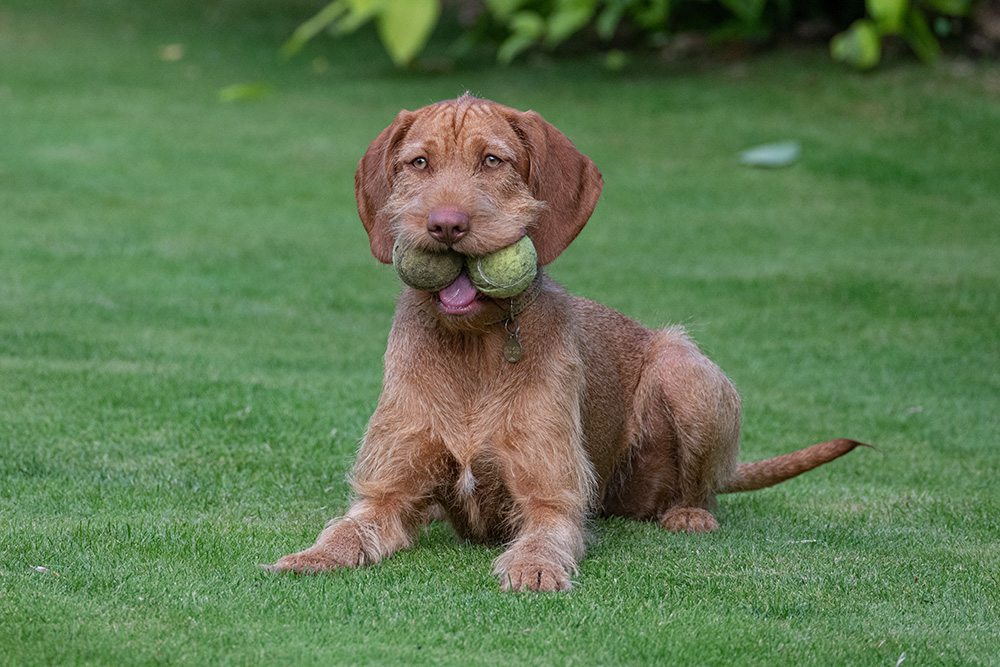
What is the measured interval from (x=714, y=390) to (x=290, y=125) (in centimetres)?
1299

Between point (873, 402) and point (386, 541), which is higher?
point (386, 541)

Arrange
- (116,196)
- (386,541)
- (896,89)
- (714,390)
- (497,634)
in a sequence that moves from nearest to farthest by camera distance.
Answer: (497,634)
(386,541)
(714,390)
(116,196)
(896,89)

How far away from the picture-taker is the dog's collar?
521 centimetres

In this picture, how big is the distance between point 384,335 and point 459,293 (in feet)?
18.7

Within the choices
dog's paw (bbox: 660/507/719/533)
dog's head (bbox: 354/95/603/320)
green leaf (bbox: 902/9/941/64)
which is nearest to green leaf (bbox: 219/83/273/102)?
green leaf (bbox: 902/9/941/64)

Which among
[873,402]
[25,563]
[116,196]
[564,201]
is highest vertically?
[564,201]

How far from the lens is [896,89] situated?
18125 mm

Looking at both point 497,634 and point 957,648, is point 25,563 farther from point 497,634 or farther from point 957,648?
point 957,648

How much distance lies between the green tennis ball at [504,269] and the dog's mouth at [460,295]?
29 mm

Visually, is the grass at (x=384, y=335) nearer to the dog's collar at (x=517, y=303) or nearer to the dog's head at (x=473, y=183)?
the dog's collar at (x=517, y=303)

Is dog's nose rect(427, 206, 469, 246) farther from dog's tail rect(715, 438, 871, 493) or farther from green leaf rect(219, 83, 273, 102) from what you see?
green leaf rect(219, 83, 273, 102)

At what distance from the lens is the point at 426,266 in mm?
4844

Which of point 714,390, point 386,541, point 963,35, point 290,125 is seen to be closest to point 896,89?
point 963,35

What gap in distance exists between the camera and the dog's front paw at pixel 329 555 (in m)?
4.84
